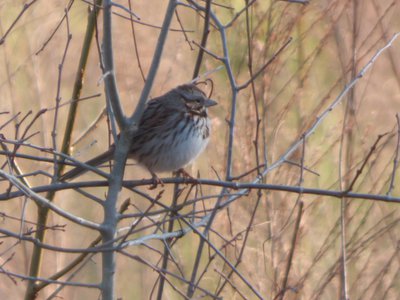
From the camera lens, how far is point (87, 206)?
5785 millimetres

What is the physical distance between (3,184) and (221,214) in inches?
69.3

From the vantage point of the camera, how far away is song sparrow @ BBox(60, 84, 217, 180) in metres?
3.92

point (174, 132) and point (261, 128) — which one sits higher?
point (261, 128)

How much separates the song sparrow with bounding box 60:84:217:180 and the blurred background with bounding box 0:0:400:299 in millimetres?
431

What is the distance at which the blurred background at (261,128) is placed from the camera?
4.46 m

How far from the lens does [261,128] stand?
182 inches

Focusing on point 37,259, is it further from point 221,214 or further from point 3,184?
point 3,184

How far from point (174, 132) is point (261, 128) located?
0.79 m

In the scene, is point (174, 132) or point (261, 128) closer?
point (174, 132)

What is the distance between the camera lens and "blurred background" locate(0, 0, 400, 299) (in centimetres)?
446

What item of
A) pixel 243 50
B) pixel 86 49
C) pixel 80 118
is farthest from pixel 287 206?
pixel 80 118

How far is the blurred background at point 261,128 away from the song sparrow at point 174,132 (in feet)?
1.41

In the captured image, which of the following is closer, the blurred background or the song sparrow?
the song sparrow

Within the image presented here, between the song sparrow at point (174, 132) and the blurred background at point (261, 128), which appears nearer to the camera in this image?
the song sparrow at point (174, 132)
